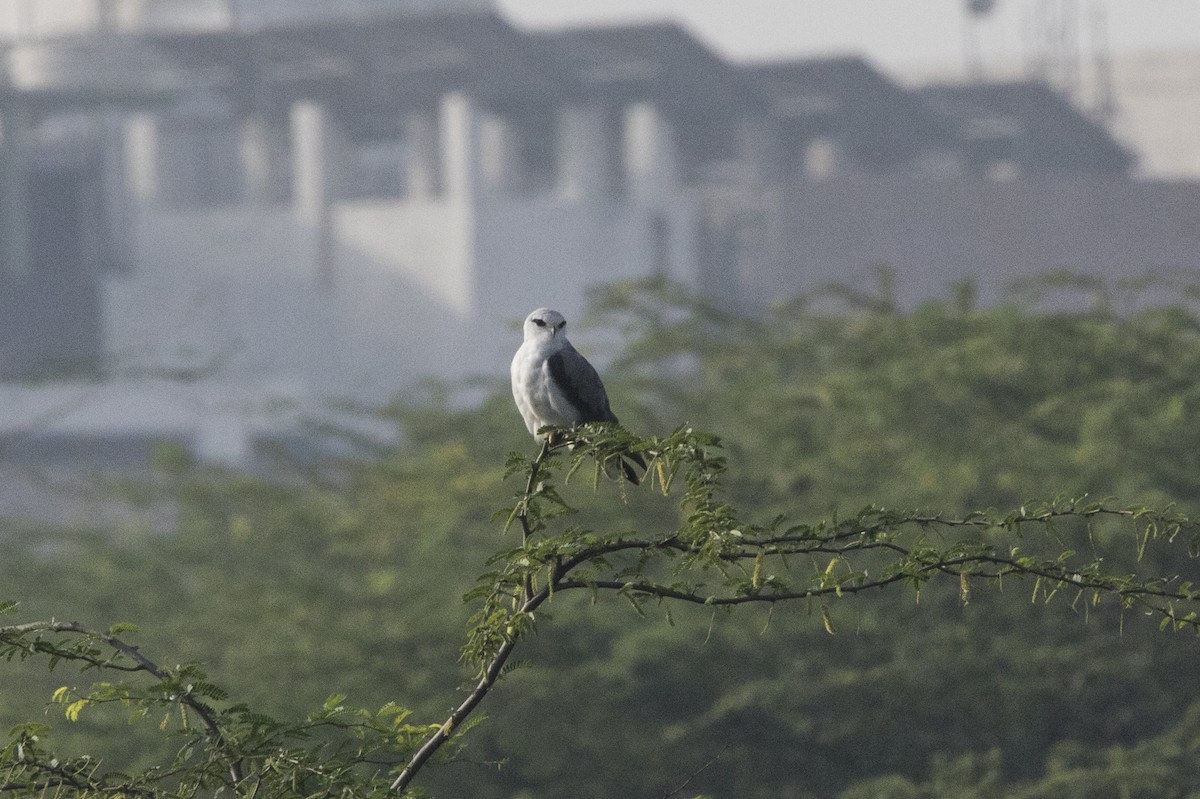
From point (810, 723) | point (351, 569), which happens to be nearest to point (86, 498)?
point (351, 569)

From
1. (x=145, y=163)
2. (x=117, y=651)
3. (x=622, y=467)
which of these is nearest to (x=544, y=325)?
(x=622, y=467)

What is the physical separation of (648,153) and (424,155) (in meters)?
6.28

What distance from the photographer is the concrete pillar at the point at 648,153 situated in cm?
5581

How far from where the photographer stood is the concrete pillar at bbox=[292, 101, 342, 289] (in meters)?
52.9

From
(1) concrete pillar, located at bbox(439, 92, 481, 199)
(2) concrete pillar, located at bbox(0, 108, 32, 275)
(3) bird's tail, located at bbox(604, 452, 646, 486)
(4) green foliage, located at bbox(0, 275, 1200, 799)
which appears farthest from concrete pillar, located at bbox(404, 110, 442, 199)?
(3) bird's tail, located at bbox(604, 452, 646, 486)

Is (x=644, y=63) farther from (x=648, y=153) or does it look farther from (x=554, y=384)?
(x=554, y=384)

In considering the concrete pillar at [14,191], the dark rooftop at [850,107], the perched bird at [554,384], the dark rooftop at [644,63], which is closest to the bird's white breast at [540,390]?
the perched bird at [554,384]

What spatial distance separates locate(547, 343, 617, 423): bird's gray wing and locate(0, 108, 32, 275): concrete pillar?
43.7 meters

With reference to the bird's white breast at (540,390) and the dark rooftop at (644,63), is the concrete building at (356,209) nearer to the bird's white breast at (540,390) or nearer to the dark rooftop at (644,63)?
the dark rooftop at (644,63)

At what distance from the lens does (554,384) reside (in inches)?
269

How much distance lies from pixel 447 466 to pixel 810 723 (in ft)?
16.9

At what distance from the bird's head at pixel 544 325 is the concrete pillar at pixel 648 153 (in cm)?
4896

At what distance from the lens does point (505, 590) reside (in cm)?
506

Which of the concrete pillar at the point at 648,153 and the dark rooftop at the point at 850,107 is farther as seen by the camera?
the dark rooftop at the point at 850,107
